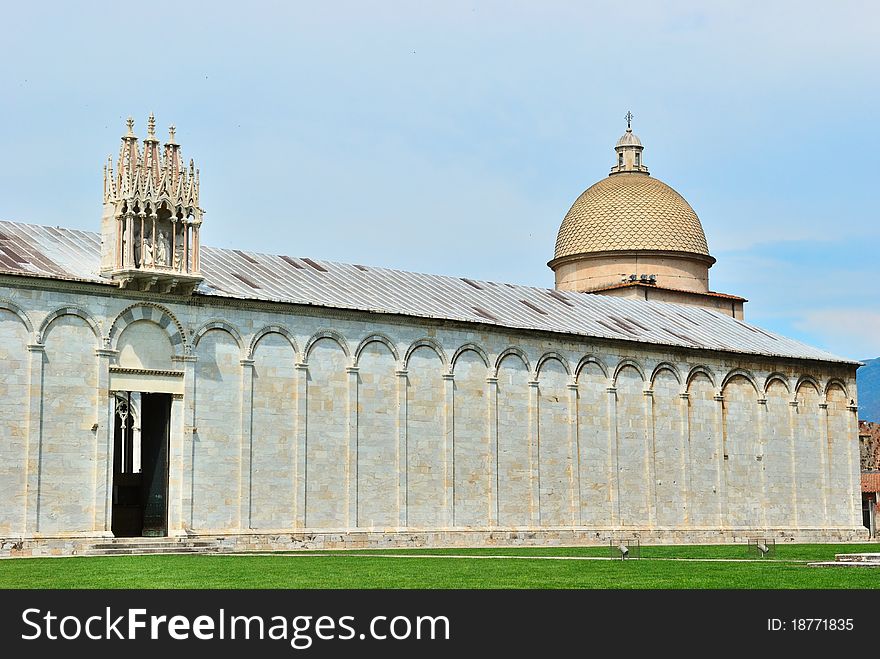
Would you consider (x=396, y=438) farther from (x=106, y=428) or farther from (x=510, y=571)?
(x=510, y=571)

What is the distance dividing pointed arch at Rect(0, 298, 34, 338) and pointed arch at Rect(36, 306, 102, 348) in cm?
29

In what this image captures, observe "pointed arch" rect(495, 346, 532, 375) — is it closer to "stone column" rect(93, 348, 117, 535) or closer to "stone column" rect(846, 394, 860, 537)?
"stone column" rect(93, 348, 117, 535)

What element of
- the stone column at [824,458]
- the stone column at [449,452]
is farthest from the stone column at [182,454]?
the stone column at [824,458]

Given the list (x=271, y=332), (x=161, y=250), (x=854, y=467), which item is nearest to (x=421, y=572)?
(x=161, y=250)

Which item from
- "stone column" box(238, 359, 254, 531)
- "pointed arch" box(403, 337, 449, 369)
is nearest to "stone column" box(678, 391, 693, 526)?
"pointed arch" box(403, 337, 449, 369)

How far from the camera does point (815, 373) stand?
70250mm

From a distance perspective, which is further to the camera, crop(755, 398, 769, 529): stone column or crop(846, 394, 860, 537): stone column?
crop(846, 394, 860, 537): stone column

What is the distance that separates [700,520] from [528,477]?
9684mm

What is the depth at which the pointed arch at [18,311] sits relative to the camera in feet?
150

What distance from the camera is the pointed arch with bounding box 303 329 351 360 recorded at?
172 ft
